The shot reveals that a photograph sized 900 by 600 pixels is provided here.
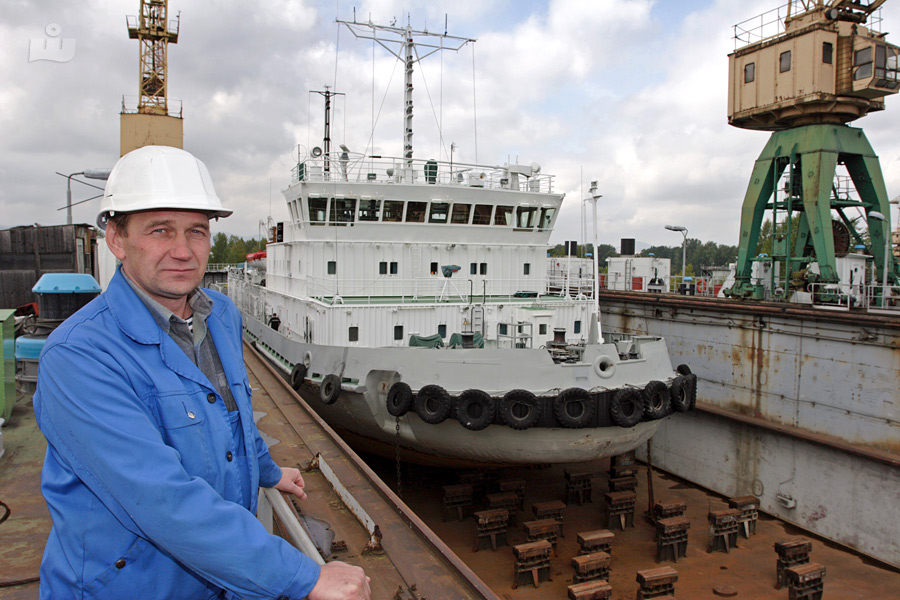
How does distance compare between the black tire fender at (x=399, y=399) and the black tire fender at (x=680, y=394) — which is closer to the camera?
the black tire fender at (x=399, y=399)

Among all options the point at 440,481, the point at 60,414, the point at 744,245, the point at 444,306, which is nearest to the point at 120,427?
the point at 60,414

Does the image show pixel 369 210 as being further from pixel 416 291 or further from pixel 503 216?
pixel 503 216

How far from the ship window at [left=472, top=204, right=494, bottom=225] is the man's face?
11579mm

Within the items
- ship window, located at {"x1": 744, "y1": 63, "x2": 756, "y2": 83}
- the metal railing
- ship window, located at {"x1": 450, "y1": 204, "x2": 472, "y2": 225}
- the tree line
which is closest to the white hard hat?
the metal railing

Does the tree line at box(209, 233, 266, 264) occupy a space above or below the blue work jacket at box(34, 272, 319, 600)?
above

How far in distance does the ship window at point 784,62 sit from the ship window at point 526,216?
8996mm

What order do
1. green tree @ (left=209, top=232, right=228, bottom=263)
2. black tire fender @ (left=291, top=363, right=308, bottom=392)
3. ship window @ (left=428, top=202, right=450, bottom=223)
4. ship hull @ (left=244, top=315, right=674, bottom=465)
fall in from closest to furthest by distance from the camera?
ship hull @ (left=244, top=315, right=674, bottom=465) < black tire fender @ (left=291, top=363, right=308, bottom=392) < ship window @ (left=428, top=202, right=450, bottom=223) < green tree @ (left=209, top=232, right=228, bottom=263)

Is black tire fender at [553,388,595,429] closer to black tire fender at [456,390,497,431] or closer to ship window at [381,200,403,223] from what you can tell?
black tire fender at [456,390,497,431]

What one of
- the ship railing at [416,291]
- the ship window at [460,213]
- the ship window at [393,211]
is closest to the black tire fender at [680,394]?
the ship railing at [416,291]

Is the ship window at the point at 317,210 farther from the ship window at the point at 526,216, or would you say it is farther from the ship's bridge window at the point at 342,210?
the ship window at the point at 526,216

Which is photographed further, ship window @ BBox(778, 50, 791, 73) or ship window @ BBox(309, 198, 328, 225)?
ship window @ BBox(778, 50, 791, 73)

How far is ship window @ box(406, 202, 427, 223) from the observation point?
12836 mm

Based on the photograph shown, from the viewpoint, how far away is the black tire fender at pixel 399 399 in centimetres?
903

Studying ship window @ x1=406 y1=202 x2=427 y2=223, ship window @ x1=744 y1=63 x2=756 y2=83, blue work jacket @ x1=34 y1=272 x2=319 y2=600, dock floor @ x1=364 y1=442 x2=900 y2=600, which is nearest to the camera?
blue work jacket @ x1=34 y1=272 x2=319 y2=600
